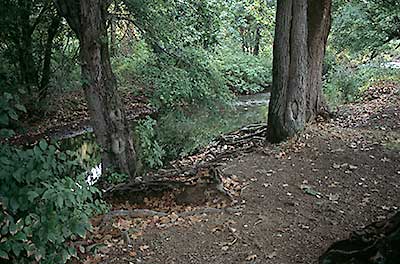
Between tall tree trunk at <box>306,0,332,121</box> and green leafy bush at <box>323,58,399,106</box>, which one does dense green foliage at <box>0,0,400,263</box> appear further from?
tall tree trunk at <box>306,0,332,121</box>

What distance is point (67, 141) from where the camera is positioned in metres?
14.2

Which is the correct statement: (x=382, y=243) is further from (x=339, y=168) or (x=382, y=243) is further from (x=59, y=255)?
(x=339, y=168)

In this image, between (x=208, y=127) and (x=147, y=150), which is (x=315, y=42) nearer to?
(x=208, y=127)

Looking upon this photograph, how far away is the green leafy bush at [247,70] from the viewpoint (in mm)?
21844

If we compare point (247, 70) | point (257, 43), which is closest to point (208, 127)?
point (247, 70)

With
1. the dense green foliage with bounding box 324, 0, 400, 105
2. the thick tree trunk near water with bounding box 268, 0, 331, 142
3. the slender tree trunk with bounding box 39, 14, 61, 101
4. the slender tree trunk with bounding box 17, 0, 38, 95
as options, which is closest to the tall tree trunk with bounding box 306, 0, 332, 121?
the thick tree trunk near water with bounding box 268, 0, 331, 142

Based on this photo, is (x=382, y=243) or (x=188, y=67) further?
(x=188, y=67)

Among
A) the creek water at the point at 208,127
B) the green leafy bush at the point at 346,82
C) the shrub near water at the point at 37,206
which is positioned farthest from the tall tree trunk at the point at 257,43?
the shrub near water at the point at 37,206

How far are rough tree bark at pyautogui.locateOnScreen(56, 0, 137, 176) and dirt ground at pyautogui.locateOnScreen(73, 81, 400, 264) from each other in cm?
194

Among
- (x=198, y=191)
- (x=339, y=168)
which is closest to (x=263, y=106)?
(x=339, y=168)

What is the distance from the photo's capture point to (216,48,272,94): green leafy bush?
71.7 ft

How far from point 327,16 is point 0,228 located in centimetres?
897

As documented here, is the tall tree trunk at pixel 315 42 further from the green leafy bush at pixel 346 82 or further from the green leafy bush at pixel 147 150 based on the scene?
the green leafy bush at pixel 346 82

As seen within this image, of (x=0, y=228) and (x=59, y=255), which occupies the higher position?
(x=0, y=228)
